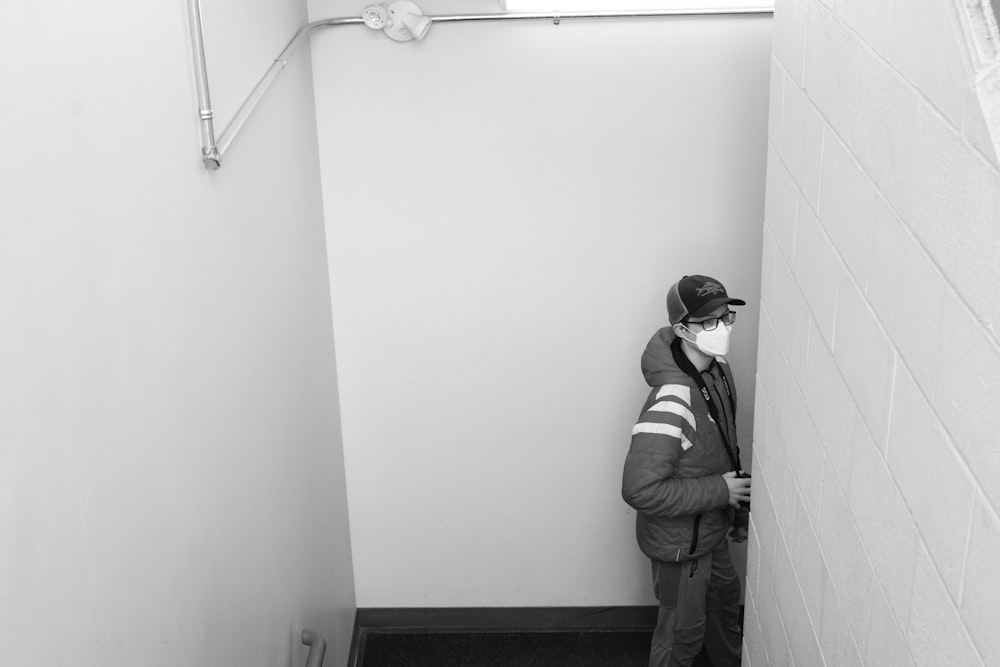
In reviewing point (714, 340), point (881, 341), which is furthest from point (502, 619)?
point (881, 341)

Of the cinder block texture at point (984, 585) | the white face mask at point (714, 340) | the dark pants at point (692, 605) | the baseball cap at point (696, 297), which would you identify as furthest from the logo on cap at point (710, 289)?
the cinder block texture at point (984, 585)

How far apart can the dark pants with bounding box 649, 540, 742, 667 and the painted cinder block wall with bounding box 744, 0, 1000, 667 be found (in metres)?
1.31

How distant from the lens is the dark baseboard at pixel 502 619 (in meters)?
4.24

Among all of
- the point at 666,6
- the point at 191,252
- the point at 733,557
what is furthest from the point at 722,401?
the point at 191,252

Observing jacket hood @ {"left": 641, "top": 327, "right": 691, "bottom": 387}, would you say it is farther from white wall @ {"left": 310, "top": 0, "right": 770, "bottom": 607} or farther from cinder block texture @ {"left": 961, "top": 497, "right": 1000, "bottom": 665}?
cinder block texture @ {"left": 961, "top": 497, "right": 1000, "bottom": 665}

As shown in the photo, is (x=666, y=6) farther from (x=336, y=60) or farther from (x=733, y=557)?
(x=733, y=557)

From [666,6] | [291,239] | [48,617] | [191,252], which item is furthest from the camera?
[666,6]

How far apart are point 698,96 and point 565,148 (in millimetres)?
479

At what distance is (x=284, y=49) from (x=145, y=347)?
1429mm

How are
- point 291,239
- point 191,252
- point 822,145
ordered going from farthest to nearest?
point 291,239 < point 191,252 < point 822,145

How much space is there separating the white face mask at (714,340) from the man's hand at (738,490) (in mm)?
419

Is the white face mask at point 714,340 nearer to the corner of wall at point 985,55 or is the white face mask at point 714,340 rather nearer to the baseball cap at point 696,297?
the baseball cap at point 696,297

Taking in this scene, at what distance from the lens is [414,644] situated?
167 inches

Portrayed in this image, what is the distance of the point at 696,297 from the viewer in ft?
10.8
